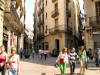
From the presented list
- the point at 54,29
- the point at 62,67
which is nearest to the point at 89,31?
the point at 54,29

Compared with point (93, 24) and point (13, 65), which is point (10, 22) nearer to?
point (93, 24)

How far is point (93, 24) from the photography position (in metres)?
18.3

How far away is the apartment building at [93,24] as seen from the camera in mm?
18422

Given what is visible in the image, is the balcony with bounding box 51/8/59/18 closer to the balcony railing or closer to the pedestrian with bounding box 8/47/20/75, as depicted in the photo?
the balcony railing

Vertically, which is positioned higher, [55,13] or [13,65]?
[55,13]

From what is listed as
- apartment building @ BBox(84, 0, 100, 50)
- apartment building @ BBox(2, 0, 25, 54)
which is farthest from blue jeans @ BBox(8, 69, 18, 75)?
apartment building @ BBox(84, 0, 100, 50)

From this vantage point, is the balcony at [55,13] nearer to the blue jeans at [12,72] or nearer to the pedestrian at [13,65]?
the pedestrian at [13,65]

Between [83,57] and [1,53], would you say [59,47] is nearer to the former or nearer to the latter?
[83,57]

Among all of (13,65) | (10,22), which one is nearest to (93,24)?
(10,22)

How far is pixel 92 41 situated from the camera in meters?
18.8

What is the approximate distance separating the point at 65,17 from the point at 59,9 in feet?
6.83

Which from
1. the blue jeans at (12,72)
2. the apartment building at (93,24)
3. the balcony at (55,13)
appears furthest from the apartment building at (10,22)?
the blue jeans at (12,72)

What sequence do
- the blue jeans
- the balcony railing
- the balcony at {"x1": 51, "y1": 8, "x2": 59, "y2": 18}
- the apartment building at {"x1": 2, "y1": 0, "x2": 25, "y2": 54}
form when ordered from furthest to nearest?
the balcony at {"x1": 51, "y1": 8, "x2": 59, "y2": 18}, the balcony railing, the apartment building at {"x1": 2, "y1": 0, "x2": 25, "y2": 54}, the blue jeans

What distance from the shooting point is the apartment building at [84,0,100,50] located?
18.4 metres
